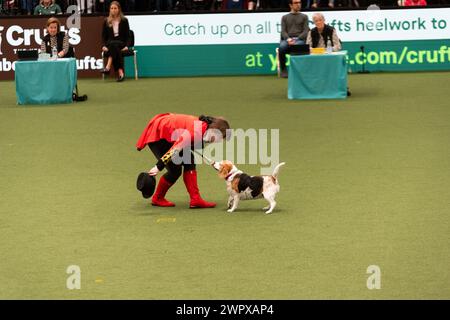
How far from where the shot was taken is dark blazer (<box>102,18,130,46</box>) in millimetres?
22047

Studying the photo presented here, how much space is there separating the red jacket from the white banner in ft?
42.6

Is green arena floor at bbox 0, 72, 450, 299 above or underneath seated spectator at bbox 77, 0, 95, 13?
underneath

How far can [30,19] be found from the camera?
898 inches

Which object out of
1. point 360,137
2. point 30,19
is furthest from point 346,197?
point 30,19

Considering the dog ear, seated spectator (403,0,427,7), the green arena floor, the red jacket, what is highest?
seated spectator (403,0,427,7)

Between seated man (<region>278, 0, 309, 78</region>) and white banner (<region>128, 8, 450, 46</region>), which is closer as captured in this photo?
seated man (<region>278, 0, 309, 78</region>)

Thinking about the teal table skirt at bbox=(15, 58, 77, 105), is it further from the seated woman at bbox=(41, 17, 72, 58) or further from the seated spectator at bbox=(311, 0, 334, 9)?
the seated spectator at bbox=(311, 0, 334, 9)

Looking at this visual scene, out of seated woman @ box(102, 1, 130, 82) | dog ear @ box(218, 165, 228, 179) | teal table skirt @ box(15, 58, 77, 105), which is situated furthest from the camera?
seated woman @ box(102, 1, 130, 82)

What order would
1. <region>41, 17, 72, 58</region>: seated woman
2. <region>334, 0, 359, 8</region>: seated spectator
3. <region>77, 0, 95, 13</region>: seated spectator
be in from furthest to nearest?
<region>77, 0, 95, 13</region>: seated spectator, <region>334, 0, 359, 8</region>: seated spectator, <region>41, 17, 72, 58</region>: seated woman

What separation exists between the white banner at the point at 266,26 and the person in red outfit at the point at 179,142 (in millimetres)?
12803

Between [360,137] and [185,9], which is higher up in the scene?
[185,9]

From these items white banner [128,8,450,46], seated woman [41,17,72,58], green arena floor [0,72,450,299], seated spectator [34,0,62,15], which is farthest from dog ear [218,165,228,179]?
seated spectator [34,0,62,15]

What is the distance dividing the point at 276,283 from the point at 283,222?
2046 millimetres

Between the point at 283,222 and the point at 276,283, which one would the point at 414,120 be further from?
the point at 276,283
